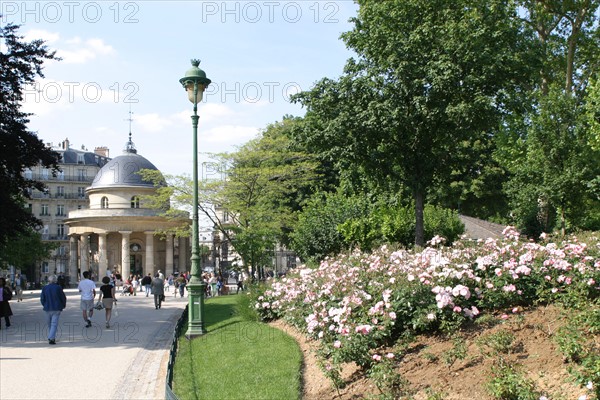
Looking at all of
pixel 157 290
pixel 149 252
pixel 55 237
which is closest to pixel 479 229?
pixel 157 290

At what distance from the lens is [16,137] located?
64.1 feet

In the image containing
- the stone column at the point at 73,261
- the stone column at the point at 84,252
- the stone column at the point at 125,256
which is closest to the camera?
the stone column at the point at 125,256

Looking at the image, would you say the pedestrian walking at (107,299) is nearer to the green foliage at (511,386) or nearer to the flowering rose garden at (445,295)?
the flowering rose garden at (445,295)

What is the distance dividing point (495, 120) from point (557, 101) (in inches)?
241

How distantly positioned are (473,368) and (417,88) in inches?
723

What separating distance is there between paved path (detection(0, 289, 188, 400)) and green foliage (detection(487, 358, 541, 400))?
533 centimetres

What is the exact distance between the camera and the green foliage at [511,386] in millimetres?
6230

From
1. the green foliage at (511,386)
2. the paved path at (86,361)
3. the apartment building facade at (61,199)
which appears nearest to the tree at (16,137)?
the paved path at (86,361)

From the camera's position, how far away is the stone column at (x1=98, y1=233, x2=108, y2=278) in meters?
61.2

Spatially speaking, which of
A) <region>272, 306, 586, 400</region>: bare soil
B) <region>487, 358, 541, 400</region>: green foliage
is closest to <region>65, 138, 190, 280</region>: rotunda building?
<region>272, 306, 586, 400</region>: bare soil

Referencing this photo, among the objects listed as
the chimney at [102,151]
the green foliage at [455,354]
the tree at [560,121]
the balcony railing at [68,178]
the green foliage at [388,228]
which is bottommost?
the green foliage at [455,354]

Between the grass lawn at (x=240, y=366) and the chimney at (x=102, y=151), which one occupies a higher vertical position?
the chimney at (x=102, y=151)

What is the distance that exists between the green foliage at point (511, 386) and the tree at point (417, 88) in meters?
17.5

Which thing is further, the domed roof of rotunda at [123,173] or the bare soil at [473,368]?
the domed roof of rotunda at [123,173]
